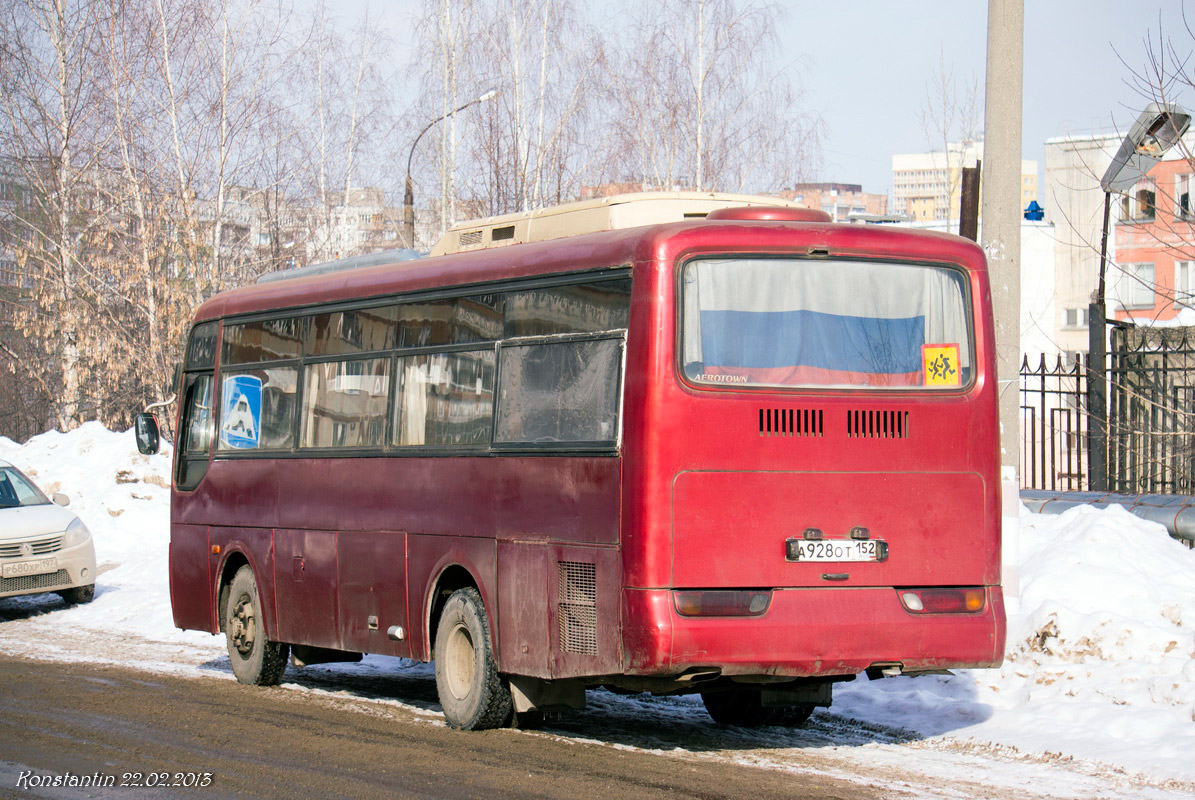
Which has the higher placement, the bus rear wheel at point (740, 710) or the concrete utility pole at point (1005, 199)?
the concrete utility pole at point (1005, 199)

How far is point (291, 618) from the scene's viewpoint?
12141mm

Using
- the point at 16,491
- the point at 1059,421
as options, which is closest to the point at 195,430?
the point at 16,491

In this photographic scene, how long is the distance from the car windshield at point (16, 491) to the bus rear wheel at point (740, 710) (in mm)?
11818

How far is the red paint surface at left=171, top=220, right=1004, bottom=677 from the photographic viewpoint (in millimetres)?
8250

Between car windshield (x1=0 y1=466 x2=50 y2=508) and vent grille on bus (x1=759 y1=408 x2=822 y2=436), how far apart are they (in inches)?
528

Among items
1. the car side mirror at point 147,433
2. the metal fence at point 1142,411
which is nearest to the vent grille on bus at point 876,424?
the metal fence at point 1142,411

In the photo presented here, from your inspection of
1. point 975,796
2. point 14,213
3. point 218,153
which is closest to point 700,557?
point 975,796

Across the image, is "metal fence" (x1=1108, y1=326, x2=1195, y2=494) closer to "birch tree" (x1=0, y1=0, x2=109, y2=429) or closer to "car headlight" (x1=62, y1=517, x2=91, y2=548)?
"car headlight" (x1=62, y1=517, x2=91, y2=548)

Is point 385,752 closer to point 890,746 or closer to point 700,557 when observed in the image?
point 700,557

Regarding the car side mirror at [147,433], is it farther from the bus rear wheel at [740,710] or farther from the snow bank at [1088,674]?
the snow bank at [1088,674]

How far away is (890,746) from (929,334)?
2.56 metres

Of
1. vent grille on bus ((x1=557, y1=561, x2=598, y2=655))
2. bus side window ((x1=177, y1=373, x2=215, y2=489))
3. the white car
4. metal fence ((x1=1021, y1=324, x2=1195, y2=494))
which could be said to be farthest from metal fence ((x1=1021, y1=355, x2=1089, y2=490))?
the white car

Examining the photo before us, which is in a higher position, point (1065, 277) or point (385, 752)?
point (1065, 277)

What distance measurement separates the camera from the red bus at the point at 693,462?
8.32m
